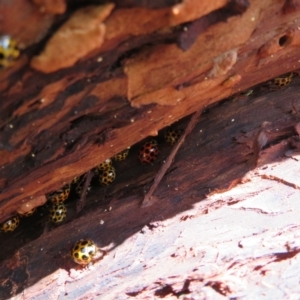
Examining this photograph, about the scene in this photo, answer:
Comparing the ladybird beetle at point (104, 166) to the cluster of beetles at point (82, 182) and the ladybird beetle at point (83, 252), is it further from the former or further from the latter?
the ladybird beetle at point (83, 252)

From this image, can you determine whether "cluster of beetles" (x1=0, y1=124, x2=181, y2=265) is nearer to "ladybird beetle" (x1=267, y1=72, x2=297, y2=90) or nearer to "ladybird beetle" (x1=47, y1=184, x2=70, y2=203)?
"ladybird beetle" (x1=47, y1=184, x2=70, y2=203)

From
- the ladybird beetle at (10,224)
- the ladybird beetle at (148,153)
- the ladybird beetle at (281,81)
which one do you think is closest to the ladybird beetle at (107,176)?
the ladybird beetle at (148,153)

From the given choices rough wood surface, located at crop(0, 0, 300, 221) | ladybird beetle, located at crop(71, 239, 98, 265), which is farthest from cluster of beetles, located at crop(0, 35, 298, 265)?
rough wood surface, located at crop(0, 0, 300, 221)

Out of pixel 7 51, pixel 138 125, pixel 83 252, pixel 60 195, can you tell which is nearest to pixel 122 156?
pixel 60 195

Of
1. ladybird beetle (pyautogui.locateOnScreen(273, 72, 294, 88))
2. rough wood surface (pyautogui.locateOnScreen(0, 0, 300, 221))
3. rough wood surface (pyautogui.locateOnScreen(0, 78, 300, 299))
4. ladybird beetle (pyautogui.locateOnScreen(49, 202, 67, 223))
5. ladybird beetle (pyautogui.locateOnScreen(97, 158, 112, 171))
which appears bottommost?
rough wood surface (pyautogui.locateOnScreen(0, 78, 300, 299))

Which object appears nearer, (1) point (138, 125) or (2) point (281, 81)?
(1) point (138, 125)

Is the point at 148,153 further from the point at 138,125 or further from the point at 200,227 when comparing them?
the point at 200,227

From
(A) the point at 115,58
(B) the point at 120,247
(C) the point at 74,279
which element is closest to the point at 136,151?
(B) the point at 120,247
